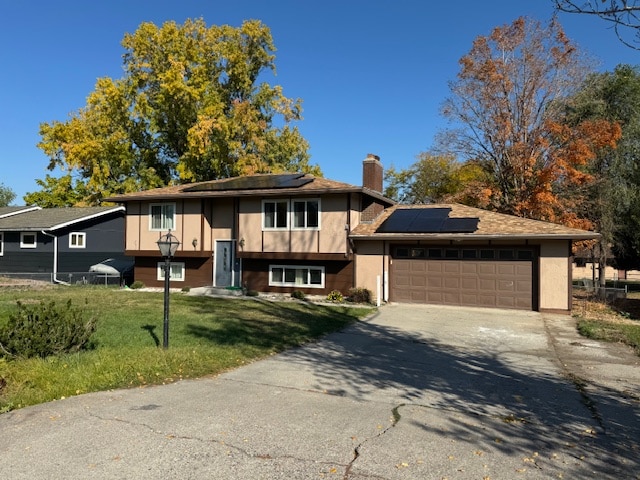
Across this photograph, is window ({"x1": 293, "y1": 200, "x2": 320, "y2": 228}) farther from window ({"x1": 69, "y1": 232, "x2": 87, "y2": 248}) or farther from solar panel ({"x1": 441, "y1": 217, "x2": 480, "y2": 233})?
window ({"x1": 69, "y1": 232, "x2": 87, "y2": 248})

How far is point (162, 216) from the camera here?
72.0 ft

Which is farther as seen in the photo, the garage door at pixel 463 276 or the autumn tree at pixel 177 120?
the autumn tree at pixel 177 120

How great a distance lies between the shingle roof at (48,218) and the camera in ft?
84.5

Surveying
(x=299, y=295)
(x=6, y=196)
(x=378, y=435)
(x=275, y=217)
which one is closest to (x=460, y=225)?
(x=299, y=295)

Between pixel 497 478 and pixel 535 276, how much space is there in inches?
555

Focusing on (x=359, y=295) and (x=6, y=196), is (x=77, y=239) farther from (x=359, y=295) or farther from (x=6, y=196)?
(x=6, y=196)

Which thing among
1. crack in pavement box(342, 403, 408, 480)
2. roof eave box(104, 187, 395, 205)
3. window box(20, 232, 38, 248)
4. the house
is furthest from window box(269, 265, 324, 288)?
window box(20, 232, 38, 248)

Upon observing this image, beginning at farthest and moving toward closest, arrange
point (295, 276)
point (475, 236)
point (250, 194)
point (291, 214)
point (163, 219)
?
point (163, 219)
point (295, 276)
point (250, 194)
point (291, 214)
point (475, 236)

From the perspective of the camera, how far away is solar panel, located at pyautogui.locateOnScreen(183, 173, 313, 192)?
19766 millimetres

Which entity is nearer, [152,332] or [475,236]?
[152,332]

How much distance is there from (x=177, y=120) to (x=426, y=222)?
22330 mm

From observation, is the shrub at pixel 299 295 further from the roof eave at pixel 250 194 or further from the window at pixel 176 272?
the window at pixel 176 272

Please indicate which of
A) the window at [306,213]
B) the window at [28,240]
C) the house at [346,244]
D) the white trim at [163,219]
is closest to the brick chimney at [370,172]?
the house at [346,244]

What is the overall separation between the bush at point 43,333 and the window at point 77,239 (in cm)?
2094
